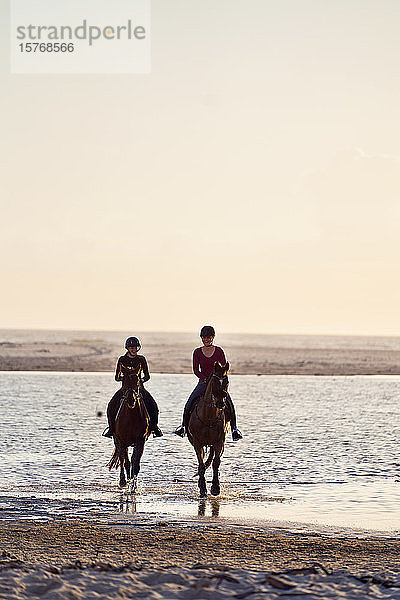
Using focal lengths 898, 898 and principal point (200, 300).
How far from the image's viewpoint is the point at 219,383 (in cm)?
1445

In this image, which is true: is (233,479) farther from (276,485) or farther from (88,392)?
(88,392)

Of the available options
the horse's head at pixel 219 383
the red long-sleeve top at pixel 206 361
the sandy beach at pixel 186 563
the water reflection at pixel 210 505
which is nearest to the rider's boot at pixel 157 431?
the red long-sleeve top at pixel 206 361

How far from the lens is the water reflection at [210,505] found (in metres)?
13.0

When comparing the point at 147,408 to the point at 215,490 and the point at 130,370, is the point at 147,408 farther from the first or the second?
the point at 215,490

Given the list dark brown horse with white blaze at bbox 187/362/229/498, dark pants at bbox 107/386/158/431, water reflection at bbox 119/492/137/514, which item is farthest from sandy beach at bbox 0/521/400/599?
dark pants at bbox 107/386/158/431

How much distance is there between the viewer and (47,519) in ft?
39.8

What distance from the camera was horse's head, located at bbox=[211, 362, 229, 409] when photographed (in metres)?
14.4

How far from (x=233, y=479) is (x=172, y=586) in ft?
24.5

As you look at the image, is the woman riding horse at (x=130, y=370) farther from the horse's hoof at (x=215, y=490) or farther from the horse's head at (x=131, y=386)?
the horse's hoof at (x=215, y=490)

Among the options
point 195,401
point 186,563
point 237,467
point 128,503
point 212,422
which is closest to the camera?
point 186,563

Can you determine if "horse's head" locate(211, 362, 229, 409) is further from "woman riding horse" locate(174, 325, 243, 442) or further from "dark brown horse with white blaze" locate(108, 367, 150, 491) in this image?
"dark brown horse with white blaze" locate(108, 367, 150, 491)

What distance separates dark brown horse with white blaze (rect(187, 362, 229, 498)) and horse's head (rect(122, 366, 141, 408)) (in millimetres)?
1049

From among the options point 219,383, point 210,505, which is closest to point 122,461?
point 210,505

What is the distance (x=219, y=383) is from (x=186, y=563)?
4976mm
